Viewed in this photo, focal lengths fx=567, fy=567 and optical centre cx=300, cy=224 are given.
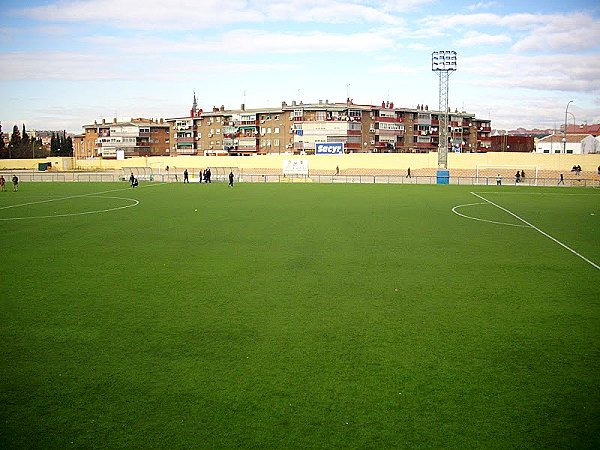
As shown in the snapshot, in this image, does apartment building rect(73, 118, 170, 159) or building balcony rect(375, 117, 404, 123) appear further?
apartment building rect(73, 118, 170, 159)

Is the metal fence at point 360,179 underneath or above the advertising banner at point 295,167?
underneath

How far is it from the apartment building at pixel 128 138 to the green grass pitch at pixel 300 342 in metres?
117

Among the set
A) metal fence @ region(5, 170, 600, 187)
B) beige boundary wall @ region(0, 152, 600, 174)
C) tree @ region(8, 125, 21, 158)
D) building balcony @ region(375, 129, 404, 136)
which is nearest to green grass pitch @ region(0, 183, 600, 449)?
metal fence @ region(5, 170, 600, 187)

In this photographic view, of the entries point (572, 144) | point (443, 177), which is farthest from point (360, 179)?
point (572, 144)

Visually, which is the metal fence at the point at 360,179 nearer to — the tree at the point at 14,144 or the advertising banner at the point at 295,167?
the advertising banner at the point at 295,167

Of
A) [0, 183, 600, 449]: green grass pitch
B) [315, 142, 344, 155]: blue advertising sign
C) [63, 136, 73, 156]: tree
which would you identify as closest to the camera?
[0, 183, 600, 449]: green grass pitch

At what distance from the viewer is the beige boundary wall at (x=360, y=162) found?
247 feet

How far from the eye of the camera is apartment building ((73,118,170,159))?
134625 millimetres

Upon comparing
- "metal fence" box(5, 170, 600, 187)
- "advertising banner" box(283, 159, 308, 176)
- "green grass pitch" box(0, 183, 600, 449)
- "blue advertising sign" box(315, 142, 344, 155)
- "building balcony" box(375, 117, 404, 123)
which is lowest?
"green grass pitch" box(0, 183, 600, 449)

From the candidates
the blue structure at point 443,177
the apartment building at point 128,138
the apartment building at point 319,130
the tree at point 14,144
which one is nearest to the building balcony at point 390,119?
the apartment building at point 319,130

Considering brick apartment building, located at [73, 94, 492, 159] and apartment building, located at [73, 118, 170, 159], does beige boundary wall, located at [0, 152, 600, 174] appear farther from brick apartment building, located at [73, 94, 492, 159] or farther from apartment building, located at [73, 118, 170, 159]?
apartment building, located at [73, 118, 170, 159]

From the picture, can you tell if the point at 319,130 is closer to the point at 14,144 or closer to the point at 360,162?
the point at 360,162

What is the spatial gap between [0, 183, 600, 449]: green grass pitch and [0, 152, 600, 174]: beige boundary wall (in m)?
57.5

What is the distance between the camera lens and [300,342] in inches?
421
